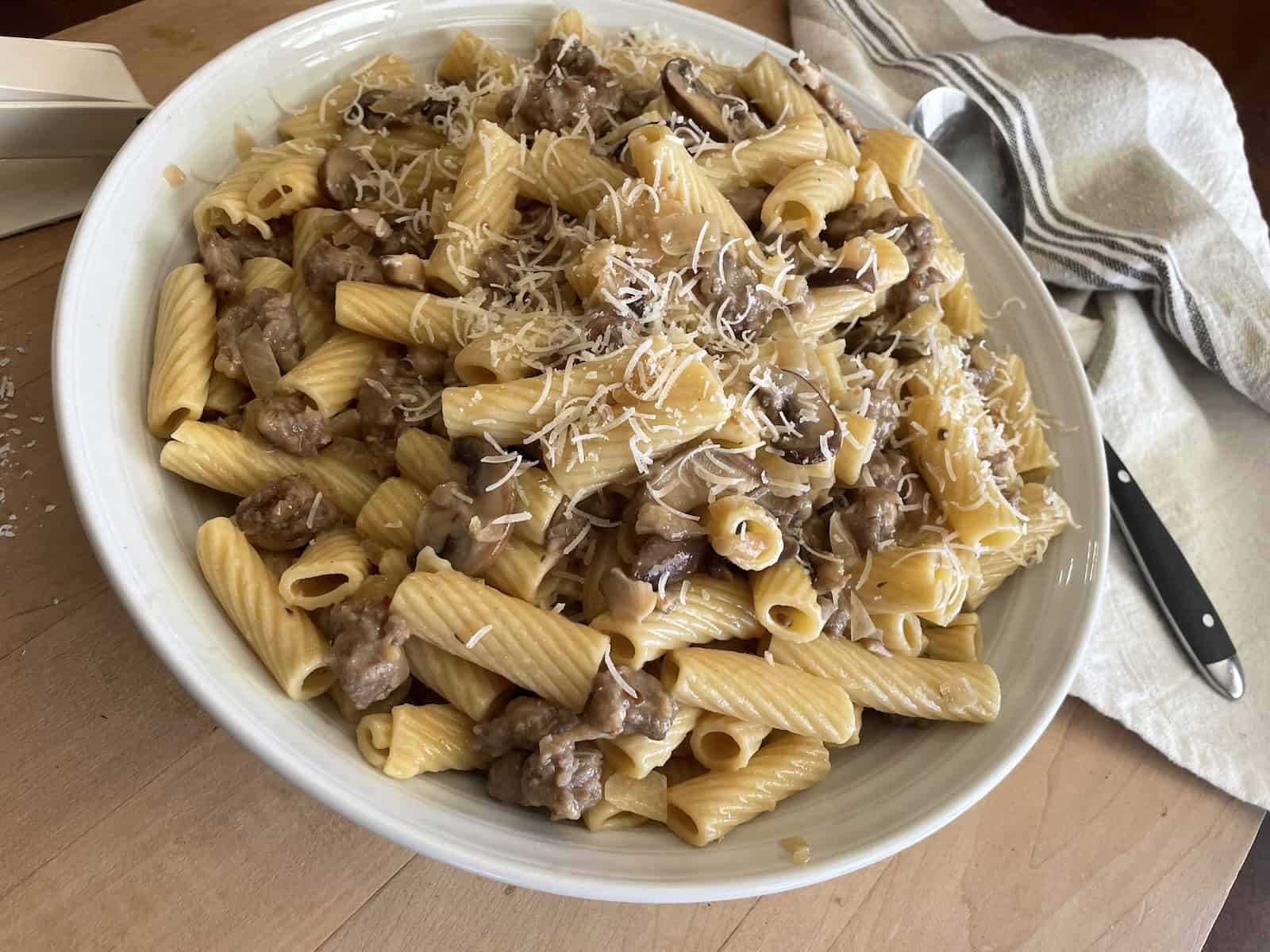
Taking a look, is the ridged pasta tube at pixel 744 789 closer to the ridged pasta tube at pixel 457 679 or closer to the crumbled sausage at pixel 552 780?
the crumbled sausage at pixel 552 780

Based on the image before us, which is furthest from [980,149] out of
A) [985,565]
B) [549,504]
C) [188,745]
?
[188,745]

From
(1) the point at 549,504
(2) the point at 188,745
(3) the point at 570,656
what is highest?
(1) the point at 549,504

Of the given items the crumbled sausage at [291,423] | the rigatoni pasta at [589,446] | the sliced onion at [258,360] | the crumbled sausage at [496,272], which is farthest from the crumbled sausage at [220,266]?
the crumbled sausage at [496,272]

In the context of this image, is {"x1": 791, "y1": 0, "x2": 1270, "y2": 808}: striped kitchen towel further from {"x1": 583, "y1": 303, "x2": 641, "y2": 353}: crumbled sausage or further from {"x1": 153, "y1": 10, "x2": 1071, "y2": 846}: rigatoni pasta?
{"x1": 583, "y1": 303, "x2": 641, "y2": 353}: crumbled sausage

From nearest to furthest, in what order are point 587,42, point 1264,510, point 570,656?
1. point 570,656
2. point 587,42
3. point 1264,510

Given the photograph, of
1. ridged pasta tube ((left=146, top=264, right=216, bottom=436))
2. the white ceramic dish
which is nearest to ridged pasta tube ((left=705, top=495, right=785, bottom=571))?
the white ceramic dish

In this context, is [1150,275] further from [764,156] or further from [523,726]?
[523,726]

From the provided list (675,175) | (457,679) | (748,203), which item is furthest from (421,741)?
(748,203)

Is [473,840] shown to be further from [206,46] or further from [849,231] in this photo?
[206,46]
